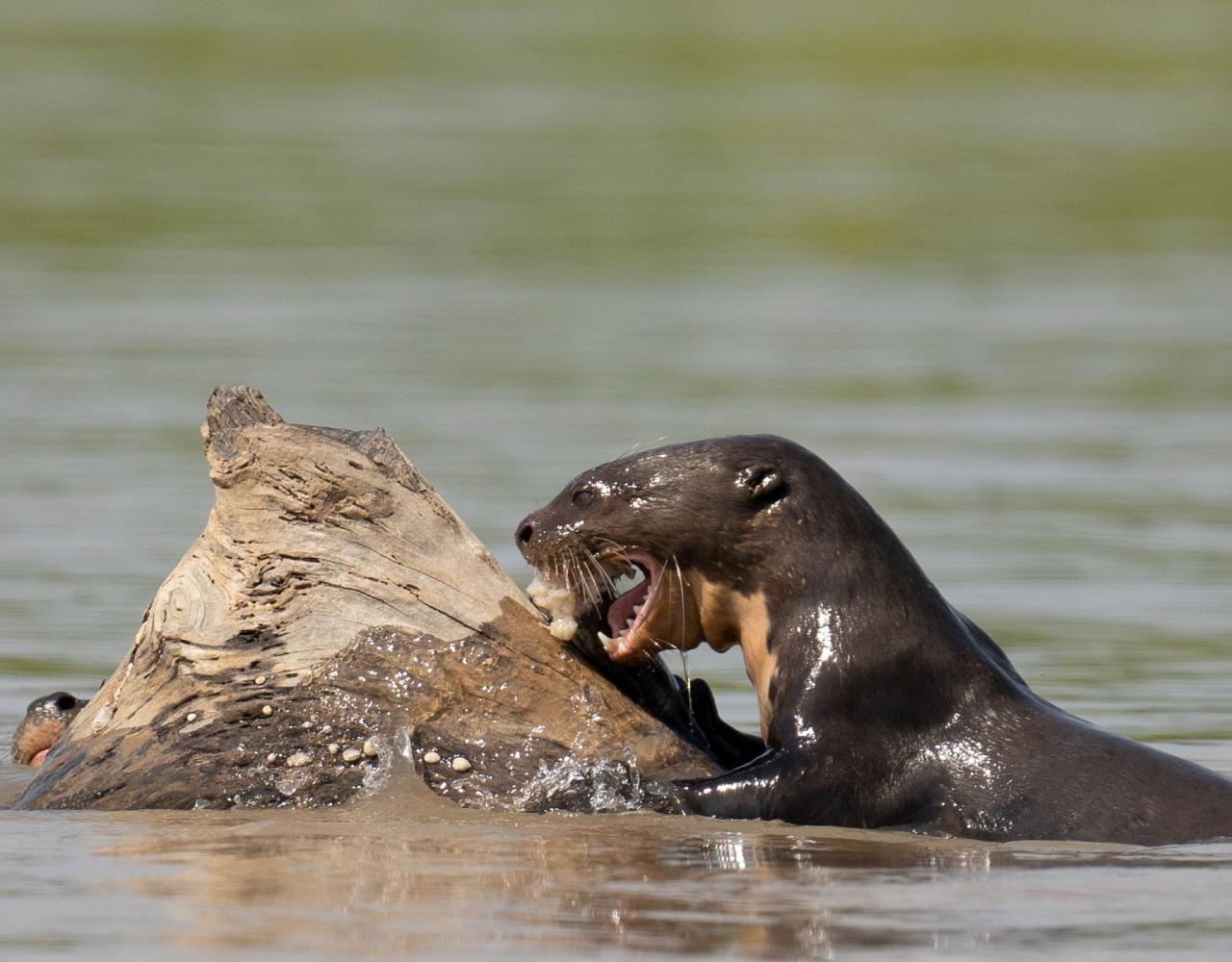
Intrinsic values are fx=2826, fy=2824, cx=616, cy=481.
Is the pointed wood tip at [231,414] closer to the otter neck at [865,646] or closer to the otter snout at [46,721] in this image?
the otter snout at [46,721]

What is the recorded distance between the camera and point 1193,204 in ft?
90.0

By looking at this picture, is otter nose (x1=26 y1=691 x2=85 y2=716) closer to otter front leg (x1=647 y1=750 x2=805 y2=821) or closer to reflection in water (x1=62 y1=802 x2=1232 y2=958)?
reflection in water (x1=62 y1=802 x2=1232 y2=958)

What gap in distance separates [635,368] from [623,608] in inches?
380

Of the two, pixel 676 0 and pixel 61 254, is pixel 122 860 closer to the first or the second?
pixel 61 254

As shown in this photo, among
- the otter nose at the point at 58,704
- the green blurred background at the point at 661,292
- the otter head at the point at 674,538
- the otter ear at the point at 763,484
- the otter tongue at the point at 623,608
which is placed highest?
the otter ear at the point at 763,484

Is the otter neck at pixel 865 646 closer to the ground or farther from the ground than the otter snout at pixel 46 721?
farther from the ground

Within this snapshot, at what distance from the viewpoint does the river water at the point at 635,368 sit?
244 inches

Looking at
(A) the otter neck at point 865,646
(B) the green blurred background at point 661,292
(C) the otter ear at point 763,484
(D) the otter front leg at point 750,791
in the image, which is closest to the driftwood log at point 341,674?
(D) the otter front leg at point 750,791

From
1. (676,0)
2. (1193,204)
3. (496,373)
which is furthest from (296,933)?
(676,0)

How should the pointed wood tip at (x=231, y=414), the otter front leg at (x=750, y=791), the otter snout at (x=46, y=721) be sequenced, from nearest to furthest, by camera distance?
the otter front leg at (x=750, y=791) < the pointed wood tip at (x=231, y=414) < the otter snout at (x=46, y=721)

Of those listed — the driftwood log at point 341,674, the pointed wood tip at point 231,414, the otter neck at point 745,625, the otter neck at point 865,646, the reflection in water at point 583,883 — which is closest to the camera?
the reflection in water at point 583,883

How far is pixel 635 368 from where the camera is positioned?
17.3 metres

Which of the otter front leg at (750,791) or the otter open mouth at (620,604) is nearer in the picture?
the otter front leg at (750,791)

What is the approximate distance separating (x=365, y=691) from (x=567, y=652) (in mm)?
562
